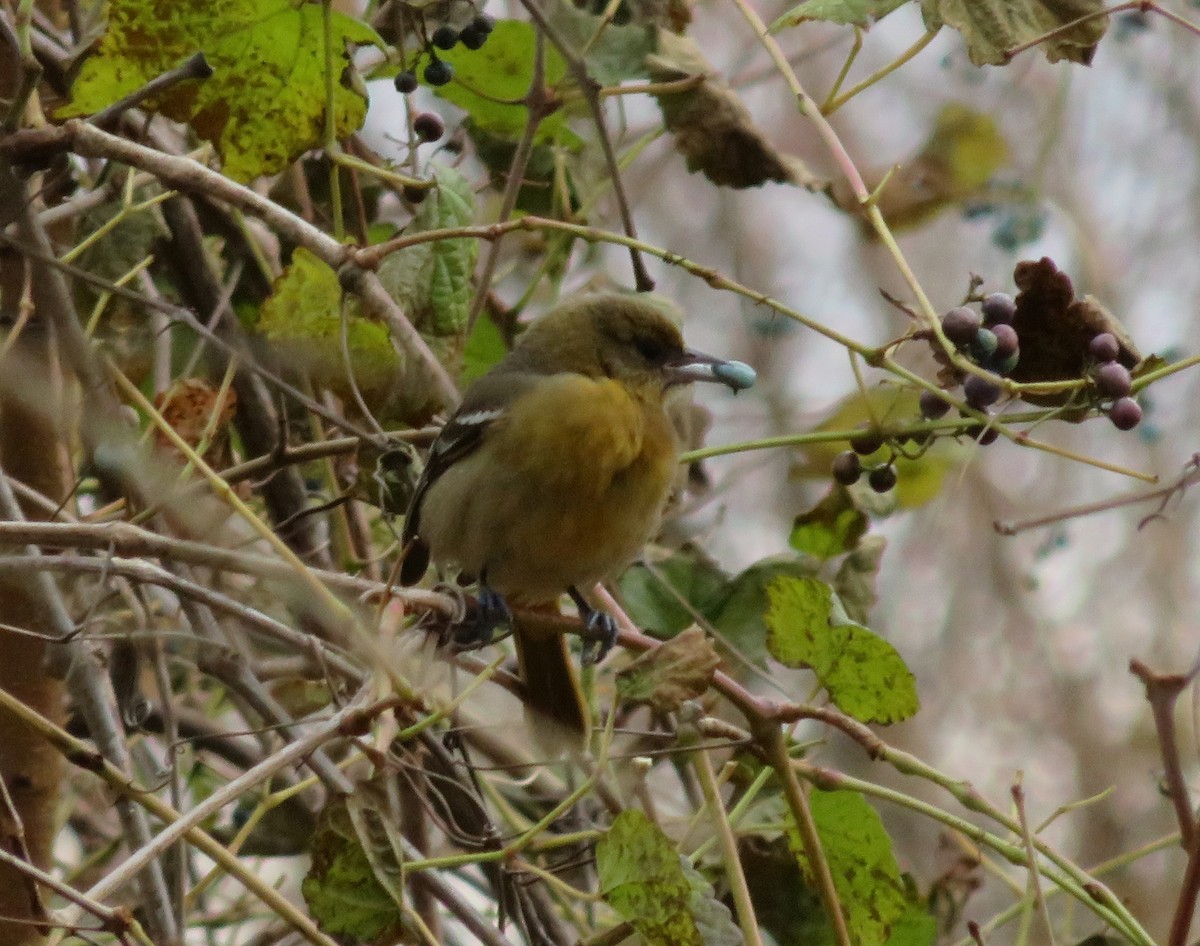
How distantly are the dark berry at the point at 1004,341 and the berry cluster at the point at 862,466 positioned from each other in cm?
27

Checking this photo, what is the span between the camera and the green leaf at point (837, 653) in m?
2.33

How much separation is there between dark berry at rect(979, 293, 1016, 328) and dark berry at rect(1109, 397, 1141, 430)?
0.71ft

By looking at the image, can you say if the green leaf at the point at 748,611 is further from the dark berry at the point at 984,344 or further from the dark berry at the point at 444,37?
the dark berry at the point at 444,37

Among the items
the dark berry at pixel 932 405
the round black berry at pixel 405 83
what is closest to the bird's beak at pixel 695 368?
the dark berry at pixel 932 405

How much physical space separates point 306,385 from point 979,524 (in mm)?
5684

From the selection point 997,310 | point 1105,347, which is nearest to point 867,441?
point 997,310

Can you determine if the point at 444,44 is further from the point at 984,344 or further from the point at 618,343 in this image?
the point at 984,344

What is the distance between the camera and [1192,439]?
743cm

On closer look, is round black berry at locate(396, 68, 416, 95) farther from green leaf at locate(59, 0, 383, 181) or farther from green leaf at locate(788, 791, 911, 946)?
green leaf at locate(788, 791, 911, 946)

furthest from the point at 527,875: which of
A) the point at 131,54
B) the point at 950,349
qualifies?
the point at 131,54

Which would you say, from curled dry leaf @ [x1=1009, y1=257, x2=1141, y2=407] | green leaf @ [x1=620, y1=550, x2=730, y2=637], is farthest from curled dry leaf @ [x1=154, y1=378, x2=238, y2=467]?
curled dry leaf @ [x1=1009, y1=257, x2=1141, y2=407]

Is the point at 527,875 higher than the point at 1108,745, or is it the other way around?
the point at 527,875

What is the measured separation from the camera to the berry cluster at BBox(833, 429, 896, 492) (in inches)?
97.0

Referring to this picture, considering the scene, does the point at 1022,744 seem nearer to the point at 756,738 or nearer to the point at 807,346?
the point at 807,346
